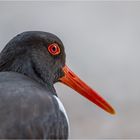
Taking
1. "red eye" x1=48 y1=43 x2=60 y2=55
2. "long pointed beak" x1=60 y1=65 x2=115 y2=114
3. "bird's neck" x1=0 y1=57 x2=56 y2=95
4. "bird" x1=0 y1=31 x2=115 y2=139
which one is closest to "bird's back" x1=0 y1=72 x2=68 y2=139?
"bird" x1=0 y1=31 x2=115 y2=139

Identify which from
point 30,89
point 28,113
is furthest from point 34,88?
point 28,113

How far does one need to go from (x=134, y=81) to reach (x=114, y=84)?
0.35 metres

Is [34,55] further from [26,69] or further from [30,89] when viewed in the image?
[30,89]

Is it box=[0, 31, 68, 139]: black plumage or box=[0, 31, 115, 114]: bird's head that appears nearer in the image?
box=[0, 31, 68, 139]: black plumage

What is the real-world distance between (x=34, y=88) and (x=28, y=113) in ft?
1.24

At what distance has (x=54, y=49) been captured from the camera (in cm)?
615

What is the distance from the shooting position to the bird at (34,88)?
5078mm

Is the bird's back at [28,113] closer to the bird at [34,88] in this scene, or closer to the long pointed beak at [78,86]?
the bird at [34,88]

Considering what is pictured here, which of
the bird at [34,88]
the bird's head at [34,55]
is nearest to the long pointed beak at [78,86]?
the bird at [34,88]

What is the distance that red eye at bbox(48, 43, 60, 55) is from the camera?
6109mm

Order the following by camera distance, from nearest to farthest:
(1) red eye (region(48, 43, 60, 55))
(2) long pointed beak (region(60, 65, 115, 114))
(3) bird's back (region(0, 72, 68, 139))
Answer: (3) bird's back (region(0, 72, 68, 139)), (1) red eye (region(48, 43, 60, 55)), (2) long pointed beak (region(60, 65, 115, 114))

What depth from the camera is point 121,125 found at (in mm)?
10953

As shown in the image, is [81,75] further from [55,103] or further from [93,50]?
[55,103]

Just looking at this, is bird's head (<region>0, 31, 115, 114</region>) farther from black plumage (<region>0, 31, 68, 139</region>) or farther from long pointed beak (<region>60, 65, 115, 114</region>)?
long pointed beak (<region>60, 65, 115, 114</region>)
